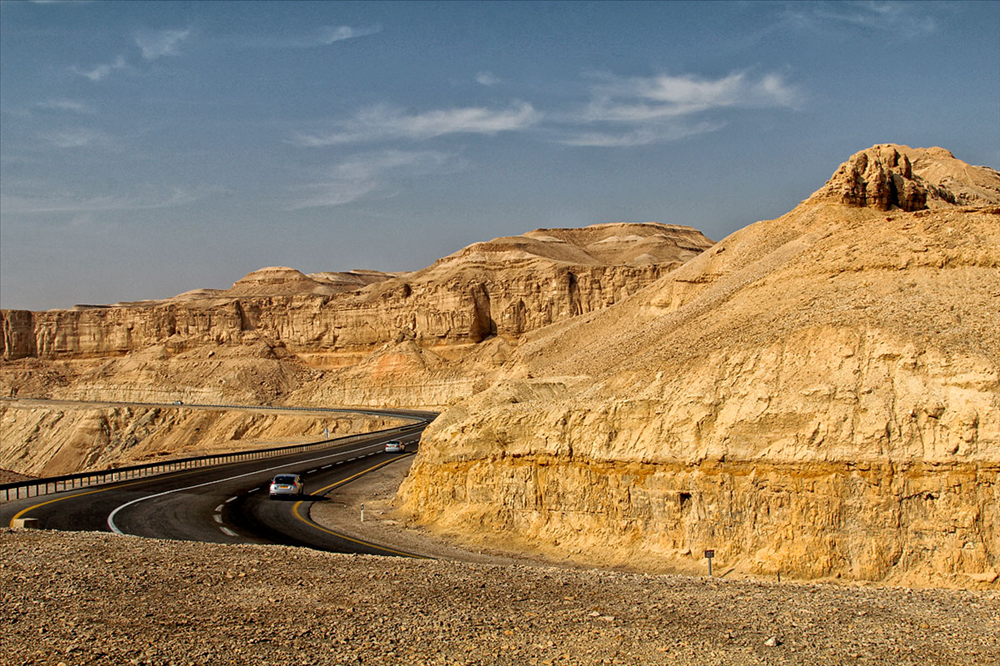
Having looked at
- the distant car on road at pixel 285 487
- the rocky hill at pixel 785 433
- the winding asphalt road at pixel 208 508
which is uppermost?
the rocky hill at pixel 785 433

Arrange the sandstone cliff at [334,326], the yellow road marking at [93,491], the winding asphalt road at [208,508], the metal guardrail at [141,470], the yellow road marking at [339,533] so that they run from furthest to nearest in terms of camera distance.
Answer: the sandstone cliff at [334,326], the metal guardrail at [141,470], the yellow road marking at [93,491], the winding asphalt road at [208,508], the yellow road marking at [339,533]

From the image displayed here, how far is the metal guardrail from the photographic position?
3156 centimetres

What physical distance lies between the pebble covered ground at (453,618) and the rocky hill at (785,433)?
3.89 meters

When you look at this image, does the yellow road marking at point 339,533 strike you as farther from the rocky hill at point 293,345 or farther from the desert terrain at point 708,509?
the rocky hill at point 293,345

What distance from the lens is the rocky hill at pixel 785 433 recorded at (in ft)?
55.3

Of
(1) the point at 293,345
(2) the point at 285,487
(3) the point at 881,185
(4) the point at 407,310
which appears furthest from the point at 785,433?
(1) the point at 293,345

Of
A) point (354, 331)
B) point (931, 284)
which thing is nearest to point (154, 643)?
point (931, 284)

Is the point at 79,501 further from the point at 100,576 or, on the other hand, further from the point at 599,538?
the point at 599,538

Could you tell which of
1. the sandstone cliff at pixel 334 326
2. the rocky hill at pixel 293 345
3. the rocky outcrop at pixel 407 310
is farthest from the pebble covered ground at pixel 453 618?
the rocky outcrop at pixel 407 310

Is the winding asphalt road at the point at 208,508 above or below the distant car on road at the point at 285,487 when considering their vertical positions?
below

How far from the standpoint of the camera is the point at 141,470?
40906 mm

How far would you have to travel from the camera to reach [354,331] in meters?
111

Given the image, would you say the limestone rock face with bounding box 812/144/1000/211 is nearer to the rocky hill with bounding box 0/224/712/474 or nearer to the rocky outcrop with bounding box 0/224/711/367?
the rocky hill with bounding box 0/224/712/474

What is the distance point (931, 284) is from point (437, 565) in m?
13.7
